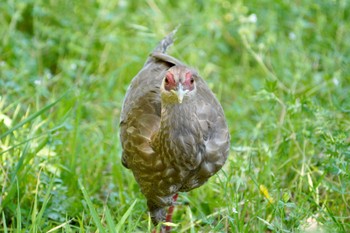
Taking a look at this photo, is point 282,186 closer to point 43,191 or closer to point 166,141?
point 166,141

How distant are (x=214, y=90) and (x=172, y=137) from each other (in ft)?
9.02

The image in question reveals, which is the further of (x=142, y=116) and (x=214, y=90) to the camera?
(x=214, y=90)

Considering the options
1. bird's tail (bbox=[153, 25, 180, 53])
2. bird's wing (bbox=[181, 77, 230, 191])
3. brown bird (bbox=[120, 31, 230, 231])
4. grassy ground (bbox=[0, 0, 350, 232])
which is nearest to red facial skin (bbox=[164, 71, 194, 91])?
brown bird (bbox=[120, 31, 230, 231])

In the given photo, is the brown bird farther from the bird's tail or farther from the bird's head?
the bird's tail

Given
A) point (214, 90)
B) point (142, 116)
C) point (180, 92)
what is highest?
point (180, 92)

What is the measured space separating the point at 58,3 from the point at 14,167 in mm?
2890

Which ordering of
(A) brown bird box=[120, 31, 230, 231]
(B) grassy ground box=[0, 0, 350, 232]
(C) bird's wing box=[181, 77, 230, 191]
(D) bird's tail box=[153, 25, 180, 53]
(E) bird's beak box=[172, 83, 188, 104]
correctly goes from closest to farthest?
(E) bird's beak box=[172, 83, 188, 104], (A) brown bird box=[120, 31, 230, 231], (C) bird's wing box=[181, 77, 230, 191], (B) grassy ground box=[0, 0, 350, 232], (D) bird's tail box=[153, 25, 180, 53]

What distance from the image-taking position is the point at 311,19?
7273 mm

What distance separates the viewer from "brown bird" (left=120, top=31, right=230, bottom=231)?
3838 mm

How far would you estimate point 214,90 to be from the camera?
257 inches

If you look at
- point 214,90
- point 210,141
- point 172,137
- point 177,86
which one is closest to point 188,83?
point 177,86

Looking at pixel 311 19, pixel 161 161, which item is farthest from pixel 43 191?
pixel 311 19

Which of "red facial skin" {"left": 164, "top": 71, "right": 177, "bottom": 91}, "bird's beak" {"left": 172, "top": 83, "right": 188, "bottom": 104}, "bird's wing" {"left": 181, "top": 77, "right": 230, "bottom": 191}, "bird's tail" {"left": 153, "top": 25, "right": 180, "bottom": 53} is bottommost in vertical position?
"bird's wing" {"left": 181, "top": 77, "right": 230, "bottom": 191}

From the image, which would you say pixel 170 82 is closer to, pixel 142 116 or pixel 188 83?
pixel 188 83
